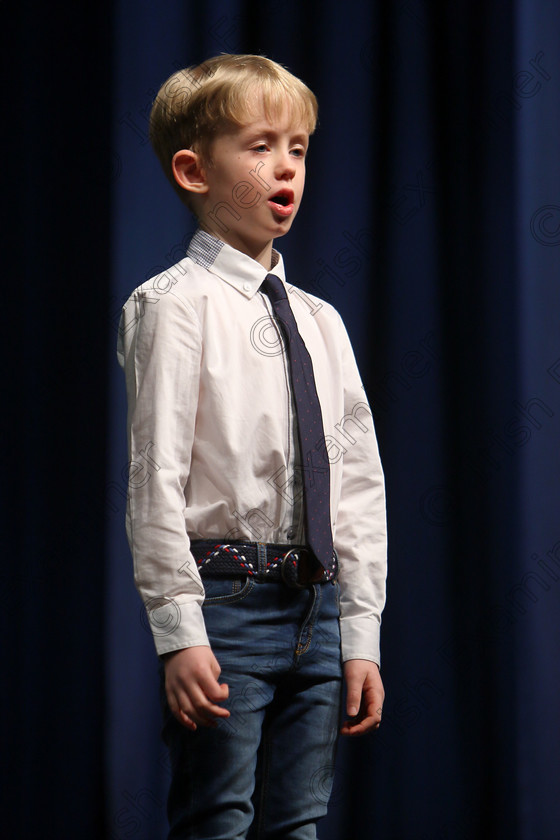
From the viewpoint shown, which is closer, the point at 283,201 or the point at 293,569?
the point at 293,569

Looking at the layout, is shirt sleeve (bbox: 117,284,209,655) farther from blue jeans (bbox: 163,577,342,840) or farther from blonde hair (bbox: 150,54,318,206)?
blonde hair (bbox: 150,54,318,206)

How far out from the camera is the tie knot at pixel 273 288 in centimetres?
105

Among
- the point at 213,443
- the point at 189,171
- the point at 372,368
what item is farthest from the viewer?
the point at 372,368

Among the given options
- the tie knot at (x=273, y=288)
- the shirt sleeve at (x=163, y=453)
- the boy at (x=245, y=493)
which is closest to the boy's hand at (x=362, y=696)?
the boy at (x=245, y=493)

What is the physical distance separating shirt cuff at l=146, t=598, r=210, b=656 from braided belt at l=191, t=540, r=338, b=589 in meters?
0.07

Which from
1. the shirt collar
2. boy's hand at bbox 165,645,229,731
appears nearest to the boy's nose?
the shirt collar

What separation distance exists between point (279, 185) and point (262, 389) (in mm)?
243

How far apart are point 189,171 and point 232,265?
130mm

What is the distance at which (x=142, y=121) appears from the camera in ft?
5.21

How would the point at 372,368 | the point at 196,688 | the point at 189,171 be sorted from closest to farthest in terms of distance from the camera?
the point at 196,688
the point at 189,171
the point at 372,368

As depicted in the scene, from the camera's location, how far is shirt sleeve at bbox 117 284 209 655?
0.87 metres

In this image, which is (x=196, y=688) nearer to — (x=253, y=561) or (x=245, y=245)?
(x=253, y=561)

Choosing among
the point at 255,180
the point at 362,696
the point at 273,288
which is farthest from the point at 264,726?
the point at 255,180

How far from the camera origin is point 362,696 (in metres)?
1.02
